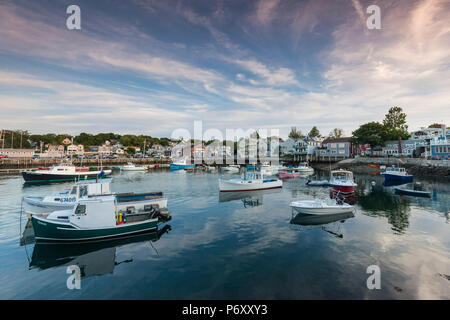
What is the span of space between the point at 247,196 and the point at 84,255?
2441cm

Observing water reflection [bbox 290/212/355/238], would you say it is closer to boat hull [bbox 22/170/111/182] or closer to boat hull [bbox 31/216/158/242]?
boat hull [bbox 31/216/158/242]

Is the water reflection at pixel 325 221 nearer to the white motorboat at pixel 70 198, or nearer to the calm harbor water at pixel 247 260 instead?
the calm harbor water at pixel 247 260

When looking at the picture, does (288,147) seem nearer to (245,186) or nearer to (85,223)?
(245,186)

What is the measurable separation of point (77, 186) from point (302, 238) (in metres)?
22.0

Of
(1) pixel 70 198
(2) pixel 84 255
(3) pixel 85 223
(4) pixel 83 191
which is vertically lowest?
(2) pixel 84 255

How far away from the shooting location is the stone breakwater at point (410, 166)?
5160 cm

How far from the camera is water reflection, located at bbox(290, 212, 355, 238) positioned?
18.7m

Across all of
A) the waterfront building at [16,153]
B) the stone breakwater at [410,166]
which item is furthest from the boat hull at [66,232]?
the waterfront building at [16,153]

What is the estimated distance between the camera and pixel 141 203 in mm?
20562

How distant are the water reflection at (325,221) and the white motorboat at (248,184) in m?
15.1

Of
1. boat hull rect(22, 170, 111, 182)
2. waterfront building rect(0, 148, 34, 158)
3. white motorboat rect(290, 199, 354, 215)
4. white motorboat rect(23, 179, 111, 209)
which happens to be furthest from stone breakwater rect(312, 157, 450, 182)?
waterfront building rect(0, 148, 34, 158)

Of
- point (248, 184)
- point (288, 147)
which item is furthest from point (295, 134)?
point (248, 184)

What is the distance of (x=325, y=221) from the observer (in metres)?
21.2
